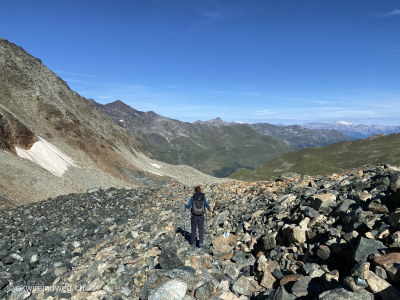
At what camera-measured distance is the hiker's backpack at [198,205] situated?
43.1 ft

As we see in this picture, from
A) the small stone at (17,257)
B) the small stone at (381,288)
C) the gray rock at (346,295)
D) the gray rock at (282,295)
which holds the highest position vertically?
the small stone at (381,288)

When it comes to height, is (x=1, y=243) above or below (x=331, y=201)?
below

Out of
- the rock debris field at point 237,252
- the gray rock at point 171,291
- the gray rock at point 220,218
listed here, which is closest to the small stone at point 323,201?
the rock debris field at point 237,252

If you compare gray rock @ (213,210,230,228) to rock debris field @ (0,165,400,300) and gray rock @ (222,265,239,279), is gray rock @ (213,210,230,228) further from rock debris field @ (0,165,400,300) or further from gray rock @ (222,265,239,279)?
gray rock @ (222,265,239,279)

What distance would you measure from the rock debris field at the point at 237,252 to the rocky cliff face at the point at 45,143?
23701 millimetres

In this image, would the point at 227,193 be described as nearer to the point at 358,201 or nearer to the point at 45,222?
the point at 358,201

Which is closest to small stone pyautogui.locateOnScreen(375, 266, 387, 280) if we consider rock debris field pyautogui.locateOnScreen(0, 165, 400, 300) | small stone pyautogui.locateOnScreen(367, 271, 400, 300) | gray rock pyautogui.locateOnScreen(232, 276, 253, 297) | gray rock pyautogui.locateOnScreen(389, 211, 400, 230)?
rock debris field pyautogui.locateOnScreen(0, 165, 400, 300)

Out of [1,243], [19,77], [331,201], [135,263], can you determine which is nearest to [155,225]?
[135,263]

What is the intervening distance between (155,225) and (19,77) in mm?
69731

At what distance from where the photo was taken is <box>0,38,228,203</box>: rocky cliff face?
38969 millimetres

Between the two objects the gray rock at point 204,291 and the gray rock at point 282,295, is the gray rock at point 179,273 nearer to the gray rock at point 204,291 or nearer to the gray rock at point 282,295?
the gray rock at point 204,291

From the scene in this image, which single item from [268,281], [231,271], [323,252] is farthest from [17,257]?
[323,252]

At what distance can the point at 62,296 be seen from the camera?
894 cm

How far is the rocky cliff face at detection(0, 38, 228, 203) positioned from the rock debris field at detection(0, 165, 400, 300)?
933 inches
